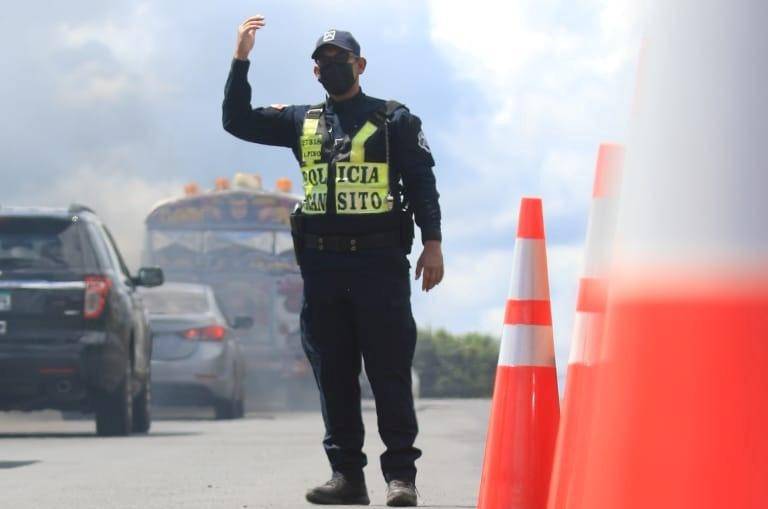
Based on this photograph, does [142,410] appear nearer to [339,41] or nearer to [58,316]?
[58,316]

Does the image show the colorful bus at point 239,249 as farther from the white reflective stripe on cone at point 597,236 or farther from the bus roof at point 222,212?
the white reflective stripe on cone at point 597,236

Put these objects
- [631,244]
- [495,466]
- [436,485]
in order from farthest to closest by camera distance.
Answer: [436,485] < [495,466] < [631,244]

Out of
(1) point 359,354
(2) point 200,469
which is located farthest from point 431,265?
(2) point 200,469

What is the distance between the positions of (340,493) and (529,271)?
147 cm

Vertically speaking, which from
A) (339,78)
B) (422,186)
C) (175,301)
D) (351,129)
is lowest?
(175,301)

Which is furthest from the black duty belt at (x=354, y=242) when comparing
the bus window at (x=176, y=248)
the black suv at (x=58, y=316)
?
the bus window at (x=176, y=248)

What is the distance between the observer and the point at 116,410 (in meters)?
14.7

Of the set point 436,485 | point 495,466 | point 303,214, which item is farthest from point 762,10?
point 436,485

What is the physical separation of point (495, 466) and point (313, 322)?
1.56m

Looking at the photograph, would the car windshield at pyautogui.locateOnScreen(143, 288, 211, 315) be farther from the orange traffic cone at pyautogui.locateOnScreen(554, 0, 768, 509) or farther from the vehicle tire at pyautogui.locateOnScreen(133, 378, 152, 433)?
the orange traffic cone at pyautogui.locateOnScreen(554, 0, 768, 509)

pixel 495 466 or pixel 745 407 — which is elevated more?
pixel 745 407

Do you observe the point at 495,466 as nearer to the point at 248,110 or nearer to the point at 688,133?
the point at 248,110

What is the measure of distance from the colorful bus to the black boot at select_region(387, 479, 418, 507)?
67.3 ft

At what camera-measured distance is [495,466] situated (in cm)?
569
